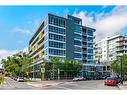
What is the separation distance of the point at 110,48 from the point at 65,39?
48.5 meters

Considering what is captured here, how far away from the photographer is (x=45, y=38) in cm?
8338

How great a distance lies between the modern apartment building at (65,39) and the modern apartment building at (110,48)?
778 inches

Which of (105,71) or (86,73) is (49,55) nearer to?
(86,73)

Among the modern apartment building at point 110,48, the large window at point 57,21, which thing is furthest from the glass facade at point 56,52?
the modern apartment building at point 110,48

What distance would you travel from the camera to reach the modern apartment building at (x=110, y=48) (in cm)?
12019

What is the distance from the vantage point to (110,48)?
426 feet

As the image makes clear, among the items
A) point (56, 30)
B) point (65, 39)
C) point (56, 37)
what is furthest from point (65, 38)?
point (56, 30)

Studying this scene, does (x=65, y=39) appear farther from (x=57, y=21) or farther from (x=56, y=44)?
(x=57, y=21)

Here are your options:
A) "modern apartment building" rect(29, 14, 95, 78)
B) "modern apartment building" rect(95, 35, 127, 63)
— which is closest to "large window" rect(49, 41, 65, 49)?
"modern apartment building" rect(29, 14, 95, 78)

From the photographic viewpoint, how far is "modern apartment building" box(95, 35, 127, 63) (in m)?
120

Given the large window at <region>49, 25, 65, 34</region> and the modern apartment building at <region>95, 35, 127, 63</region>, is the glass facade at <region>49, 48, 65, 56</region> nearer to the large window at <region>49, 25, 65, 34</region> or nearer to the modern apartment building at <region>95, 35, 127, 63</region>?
the large window at <region>49, 25, 65, 34</region>

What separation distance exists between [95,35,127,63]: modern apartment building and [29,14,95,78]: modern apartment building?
1976 cm

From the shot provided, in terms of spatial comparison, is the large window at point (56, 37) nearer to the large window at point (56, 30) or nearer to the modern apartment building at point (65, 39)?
the modern apartment building at point (65, 39)

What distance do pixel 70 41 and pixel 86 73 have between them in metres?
13.0
